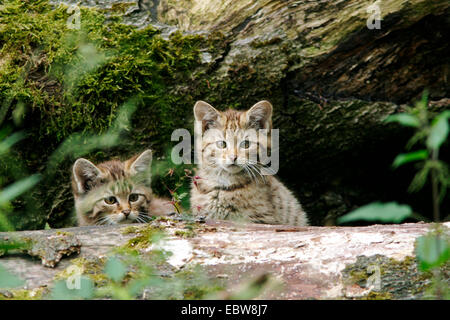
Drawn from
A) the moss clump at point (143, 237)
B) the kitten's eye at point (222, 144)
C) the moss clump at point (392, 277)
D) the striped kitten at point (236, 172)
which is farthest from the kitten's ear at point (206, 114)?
the moss clump at point (392, 277)

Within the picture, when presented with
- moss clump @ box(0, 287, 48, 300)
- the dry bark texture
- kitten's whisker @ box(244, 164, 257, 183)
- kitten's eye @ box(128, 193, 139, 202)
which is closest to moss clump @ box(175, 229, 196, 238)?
moss clump @ box(0, 287, 48, 300)

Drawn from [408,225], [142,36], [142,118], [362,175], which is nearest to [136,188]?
[142,118]

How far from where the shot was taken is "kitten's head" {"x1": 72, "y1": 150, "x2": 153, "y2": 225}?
4453 mm

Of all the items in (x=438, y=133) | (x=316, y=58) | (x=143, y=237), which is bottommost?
(x=143, y=237)

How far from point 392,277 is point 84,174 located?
2.95m

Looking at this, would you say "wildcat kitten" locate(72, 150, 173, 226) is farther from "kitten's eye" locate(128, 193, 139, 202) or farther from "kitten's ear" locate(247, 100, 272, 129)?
"kitten's ear" locate(247, 100, 272, 129)

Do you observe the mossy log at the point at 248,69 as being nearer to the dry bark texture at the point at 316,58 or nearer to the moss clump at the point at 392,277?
the dry bark texture at the point at 316,58

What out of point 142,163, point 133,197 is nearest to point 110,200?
point 133,197

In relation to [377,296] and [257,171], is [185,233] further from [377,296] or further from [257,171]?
[257,171]

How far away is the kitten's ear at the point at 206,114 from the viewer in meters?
4.80

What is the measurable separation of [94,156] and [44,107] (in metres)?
0.84

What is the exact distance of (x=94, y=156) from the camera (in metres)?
5.33

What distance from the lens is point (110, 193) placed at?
4.53 meters

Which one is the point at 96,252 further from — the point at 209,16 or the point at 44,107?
Result: the point at 209,16
